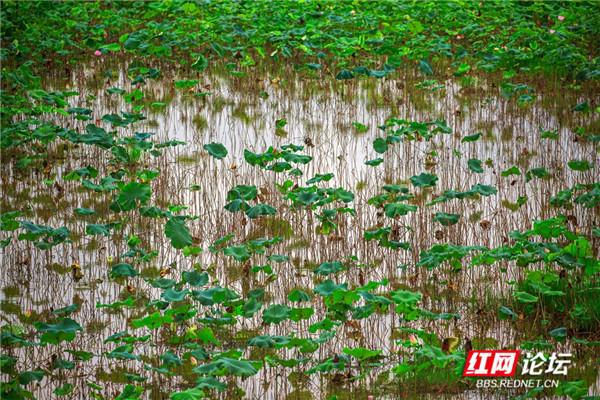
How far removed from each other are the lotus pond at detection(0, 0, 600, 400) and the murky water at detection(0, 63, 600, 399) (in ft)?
0.06

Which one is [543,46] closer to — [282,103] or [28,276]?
[282,103]

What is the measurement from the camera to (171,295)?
3.37m

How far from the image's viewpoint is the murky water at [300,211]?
3.68 meters

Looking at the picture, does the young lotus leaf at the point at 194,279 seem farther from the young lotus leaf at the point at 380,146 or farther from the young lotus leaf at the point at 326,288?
the young lotus leaf at the point at 380,146

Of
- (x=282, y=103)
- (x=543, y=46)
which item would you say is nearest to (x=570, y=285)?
(x=282, y=103)

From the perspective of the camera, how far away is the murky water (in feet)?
12.1

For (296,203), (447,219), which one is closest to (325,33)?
(296,203)

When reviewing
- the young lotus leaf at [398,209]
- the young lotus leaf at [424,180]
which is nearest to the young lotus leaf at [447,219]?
the young lotus leaf at [398,209]

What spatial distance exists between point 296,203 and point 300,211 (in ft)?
0.69

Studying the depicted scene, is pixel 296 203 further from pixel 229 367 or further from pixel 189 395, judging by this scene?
pixel 189 395

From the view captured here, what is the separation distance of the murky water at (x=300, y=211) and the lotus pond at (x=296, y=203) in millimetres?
18

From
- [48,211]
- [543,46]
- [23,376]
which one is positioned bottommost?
[23,376]

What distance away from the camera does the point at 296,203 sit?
459cm

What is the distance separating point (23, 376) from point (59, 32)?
20.1 feet
